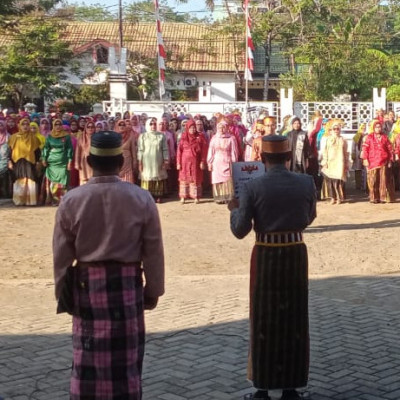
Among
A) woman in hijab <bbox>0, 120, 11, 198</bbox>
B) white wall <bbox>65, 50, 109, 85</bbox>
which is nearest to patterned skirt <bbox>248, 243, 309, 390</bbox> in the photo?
woman in hijab <bbox>0, 120, 11, 198</bbox>

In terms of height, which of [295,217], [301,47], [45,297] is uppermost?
[301,47]

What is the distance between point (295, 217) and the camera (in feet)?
16.8

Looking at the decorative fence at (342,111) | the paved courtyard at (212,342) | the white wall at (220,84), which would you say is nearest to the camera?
the paved courtyard at (212,342)

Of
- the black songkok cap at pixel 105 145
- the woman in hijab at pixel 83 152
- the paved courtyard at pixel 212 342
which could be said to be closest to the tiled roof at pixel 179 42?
the woman in hijab at pixel 83 152

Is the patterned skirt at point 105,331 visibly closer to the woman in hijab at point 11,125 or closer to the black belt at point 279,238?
the black belt at point 279,238

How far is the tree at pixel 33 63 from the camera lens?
108 ft

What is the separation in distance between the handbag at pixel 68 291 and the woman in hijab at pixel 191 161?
11.9 m

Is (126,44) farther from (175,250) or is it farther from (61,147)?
(175,250)

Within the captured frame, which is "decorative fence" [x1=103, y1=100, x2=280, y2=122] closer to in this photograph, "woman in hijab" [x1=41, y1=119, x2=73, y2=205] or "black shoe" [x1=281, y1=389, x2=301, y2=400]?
"woman in hijab" [x1=41, y1=119, x2=73, y2=205]

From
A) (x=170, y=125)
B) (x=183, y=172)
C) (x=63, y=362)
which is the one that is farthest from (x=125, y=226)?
(x=170, y=125)

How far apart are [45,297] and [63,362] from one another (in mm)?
2425

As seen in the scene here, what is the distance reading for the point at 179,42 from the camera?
153ft

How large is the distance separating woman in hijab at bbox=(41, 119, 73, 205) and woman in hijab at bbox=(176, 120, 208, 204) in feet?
7.30

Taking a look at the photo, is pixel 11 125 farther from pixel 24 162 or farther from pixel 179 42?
pixel 179 42
